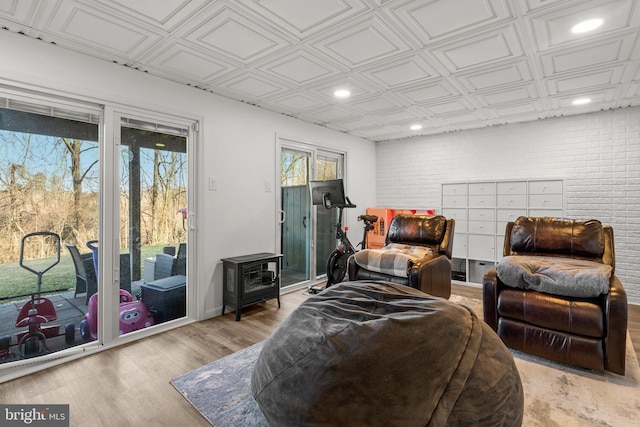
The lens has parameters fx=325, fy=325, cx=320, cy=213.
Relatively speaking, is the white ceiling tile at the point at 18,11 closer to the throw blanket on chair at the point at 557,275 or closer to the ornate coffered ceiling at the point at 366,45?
the ornate coffered ceiling at the point at 366,45

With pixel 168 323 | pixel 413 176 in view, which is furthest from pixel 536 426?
pixel 413 176

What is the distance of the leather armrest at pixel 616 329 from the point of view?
7.00ft

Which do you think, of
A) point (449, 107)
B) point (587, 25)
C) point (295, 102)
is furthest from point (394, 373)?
point (449, 107)

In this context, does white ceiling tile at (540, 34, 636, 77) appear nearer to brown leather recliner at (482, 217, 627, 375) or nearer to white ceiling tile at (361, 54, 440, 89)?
white ceiling tile at (361, 54, 440, 89)

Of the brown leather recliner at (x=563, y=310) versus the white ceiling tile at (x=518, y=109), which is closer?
the brown leather recliner at (x=563, y=310)

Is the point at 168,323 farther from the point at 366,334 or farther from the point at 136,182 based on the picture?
the point at 366,334

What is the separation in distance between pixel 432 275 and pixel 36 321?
338cm

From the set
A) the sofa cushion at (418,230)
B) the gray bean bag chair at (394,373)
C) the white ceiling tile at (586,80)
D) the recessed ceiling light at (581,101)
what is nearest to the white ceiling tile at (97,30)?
the gray bean bag chair at (394,373)

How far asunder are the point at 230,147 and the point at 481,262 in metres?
3.93

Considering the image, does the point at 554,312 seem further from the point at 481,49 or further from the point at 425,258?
the point at 481,49

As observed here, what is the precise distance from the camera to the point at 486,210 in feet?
15.4

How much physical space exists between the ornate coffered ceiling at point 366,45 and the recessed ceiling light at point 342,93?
0.19 ft

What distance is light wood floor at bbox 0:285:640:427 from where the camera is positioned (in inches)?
73.9

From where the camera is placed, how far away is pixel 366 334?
1406 millimetres
